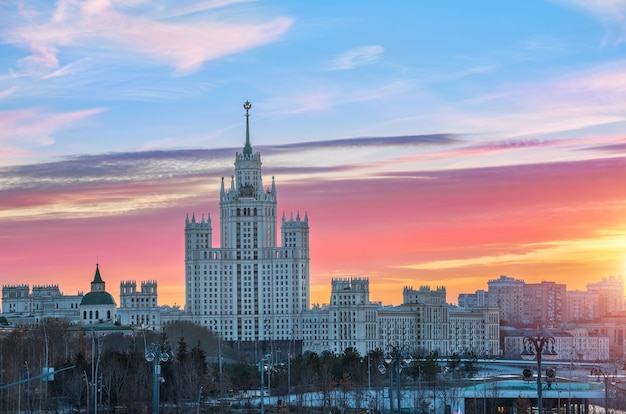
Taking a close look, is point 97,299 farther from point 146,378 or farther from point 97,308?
point 146,378

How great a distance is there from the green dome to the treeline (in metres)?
37.4

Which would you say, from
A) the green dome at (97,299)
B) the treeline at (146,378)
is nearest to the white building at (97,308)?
the green dome at (97,299)

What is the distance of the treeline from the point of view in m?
106

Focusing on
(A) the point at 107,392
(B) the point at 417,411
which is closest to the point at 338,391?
(B) the point at 417,411

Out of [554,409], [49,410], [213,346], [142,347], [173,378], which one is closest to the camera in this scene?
[49,410]

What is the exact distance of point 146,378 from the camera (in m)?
113

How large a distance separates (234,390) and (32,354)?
16980mm

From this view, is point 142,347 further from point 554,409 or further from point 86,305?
point 554,409

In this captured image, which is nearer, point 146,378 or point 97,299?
point 146,378

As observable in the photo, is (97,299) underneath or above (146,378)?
above

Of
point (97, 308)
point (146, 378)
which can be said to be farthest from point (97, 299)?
point (146, 378)

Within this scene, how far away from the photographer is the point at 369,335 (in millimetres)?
199500

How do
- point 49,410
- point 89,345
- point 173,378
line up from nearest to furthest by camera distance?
point 49,410, point 173,378, point 89,345

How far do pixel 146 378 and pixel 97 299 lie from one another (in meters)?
85.6
